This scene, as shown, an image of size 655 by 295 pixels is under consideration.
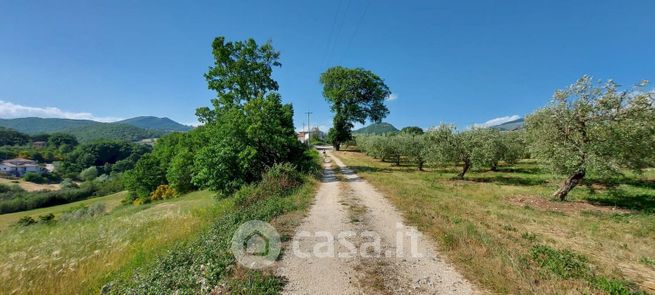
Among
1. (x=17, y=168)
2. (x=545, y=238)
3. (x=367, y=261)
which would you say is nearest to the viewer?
(x=367, y=261)

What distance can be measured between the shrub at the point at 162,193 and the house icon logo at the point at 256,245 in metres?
42.8

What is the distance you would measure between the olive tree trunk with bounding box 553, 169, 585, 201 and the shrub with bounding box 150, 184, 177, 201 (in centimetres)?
5034

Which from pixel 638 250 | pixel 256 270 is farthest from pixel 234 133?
pixel 638 250

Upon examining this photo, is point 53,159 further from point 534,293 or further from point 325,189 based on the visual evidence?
point 534,293

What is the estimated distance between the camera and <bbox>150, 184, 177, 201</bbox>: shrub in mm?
45250

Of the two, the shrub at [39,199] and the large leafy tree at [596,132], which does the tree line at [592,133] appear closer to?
the large leafy tree at [596,132]

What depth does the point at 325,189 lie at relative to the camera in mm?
18344

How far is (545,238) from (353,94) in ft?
133

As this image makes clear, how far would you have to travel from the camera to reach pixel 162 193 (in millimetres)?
46625

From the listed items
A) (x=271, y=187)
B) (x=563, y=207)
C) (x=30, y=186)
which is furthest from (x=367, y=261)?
(x=30, y=186)

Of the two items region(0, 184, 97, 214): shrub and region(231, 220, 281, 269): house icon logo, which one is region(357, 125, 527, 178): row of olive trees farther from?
region(0, 184, 97, 214): shrub

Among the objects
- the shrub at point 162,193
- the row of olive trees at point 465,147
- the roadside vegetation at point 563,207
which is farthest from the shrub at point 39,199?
the row of olive trees at point 465,147

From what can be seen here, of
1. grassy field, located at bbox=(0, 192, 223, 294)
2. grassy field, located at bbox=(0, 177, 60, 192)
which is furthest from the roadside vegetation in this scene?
grassy field, located at bbox=(0, 177, 60, 192)

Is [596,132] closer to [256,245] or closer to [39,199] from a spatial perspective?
[256,245]
